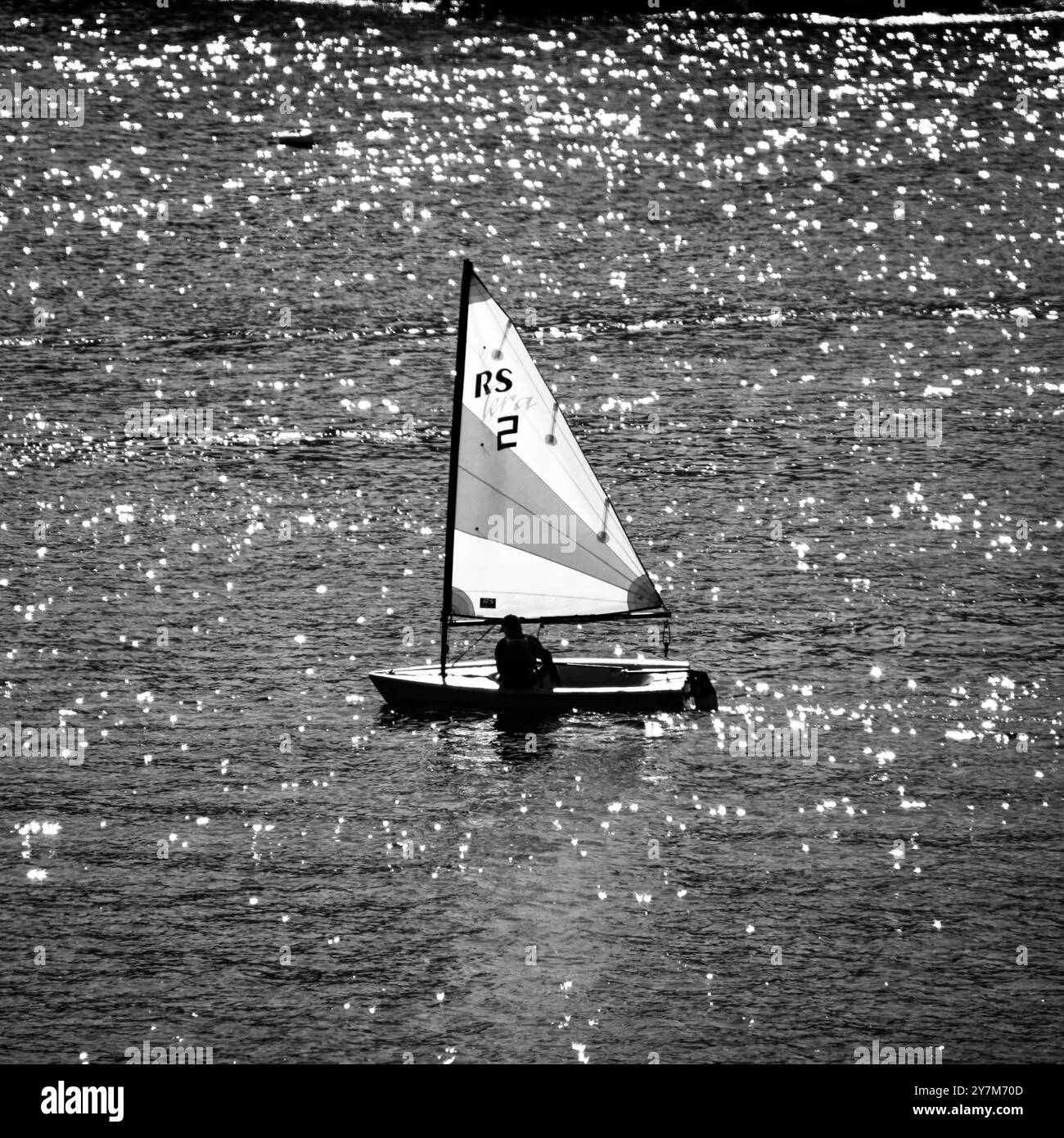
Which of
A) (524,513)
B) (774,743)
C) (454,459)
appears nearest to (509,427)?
(454,459)

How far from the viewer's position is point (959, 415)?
75500mm

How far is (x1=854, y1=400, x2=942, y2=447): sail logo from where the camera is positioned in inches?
2921

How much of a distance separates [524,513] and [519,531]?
495 mm

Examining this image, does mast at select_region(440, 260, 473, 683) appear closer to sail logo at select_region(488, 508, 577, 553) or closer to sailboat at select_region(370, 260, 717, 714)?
sailboat at select_region(370, 260, 717, 714)

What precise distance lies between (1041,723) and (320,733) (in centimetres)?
1848

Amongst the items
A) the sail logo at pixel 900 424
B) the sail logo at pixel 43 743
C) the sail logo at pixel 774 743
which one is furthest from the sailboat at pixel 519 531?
the sail logo at pixel 900 424

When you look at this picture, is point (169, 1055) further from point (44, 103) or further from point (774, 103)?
point (774, 103)

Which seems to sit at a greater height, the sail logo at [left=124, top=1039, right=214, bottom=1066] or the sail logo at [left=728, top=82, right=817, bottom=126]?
the sail logo at [left=728, top=82, right=817, bottom=126]

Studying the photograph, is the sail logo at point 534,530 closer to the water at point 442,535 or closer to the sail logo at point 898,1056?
the water at point 442,535

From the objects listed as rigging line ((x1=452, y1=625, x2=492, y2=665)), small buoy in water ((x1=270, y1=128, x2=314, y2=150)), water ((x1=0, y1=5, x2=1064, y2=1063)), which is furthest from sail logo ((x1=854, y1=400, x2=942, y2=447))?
small buoy in water ((x1=270, y1=128, x2=314, y2=150))

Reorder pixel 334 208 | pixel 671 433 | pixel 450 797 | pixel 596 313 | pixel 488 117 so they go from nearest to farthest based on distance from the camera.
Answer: pixel 450 797 < pixel 671 433 < pixel 596 313 < pixel 334 208 < pixel 488 117

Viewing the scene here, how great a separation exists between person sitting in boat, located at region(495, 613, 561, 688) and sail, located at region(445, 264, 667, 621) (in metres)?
2.06
